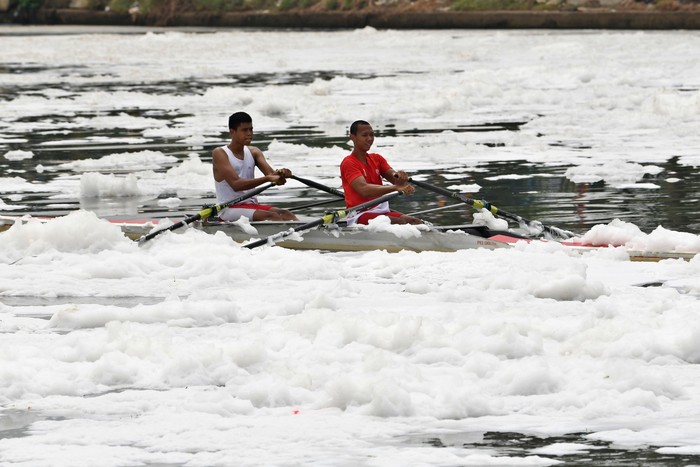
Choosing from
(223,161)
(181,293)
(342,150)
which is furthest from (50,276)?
(342,150)

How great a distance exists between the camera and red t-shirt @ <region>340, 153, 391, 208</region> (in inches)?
→ 509

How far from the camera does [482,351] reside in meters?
8.50

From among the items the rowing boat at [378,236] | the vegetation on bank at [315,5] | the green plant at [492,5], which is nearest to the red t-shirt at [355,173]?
the rowing boat at [378,236]

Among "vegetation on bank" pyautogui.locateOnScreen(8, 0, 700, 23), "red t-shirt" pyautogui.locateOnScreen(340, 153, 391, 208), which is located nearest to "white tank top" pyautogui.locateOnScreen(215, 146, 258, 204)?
"red t-shirt" pyautogui.locateOnScreen(340, 153, 391, 208)

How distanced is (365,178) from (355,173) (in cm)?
16

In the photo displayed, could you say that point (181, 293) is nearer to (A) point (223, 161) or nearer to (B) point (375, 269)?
(B) point (375, 269)

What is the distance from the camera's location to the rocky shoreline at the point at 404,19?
54031mm

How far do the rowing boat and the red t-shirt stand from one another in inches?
10.1

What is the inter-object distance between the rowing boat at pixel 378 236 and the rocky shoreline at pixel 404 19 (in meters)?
42.1

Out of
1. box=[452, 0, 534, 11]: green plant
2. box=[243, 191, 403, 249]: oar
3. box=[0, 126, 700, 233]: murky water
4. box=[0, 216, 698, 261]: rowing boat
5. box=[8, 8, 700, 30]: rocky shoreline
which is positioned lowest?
box=[8, 8, 700, 30]: rocky shoreline

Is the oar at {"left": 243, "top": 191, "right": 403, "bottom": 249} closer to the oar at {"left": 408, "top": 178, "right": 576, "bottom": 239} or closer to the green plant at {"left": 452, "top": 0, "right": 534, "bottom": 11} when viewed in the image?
the oar at {"left": 408, "top": 178, "right": 576, "bottom": 239}

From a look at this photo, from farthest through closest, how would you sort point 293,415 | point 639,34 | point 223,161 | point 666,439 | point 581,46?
point 639,34
point 581,46
point 223,161
point 293,415
point 666,439

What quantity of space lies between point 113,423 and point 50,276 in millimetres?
4465

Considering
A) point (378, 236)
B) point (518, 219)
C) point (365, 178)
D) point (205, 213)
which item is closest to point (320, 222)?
point (378, 236)
